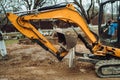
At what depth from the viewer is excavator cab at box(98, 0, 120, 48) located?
36.5ft

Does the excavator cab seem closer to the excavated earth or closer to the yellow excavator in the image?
the yellow excavator

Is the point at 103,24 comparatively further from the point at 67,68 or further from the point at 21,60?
the point at 21,60

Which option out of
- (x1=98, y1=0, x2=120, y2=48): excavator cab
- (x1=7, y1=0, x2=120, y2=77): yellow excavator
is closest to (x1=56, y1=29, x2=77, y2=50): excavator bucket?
(x1=7, y1=0, x2=120, y2=77): yellow excavator

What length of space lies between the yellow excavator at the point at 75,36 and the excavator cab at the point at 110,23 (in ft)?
0.13

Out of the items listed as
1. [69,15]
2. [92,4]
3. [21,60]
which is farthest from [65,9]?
[92,4]

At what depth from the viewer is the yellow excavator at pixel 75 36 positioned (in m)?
→ 10.9

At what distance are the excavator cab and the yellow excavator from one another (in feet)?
0.13

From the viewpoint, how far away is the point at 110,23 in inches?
443

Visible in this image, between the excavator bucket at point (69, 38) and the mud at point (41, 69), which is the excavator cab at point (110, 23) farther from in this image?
the mud at point (41, 69)

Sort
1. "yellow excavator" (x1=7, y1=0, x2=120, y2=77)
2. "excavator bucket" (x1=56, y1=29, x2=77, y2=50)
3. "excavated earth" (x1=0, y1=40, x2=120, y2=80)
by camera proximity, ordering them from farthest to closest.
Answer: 1. "excavator bucket" (x1=56, y1=29, x2=77, y2=50)
2. "excavated earth" (x1=0, y1=40, x2=120, y2=80)
3. "yellow excavator" (x1=7, y1=0, x2=120, y2=77)

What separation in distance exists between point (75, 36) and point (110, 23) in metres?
1.25

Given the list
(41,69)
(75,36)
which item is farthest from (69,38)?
(41,69)

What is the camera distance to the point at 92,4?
3922 cm

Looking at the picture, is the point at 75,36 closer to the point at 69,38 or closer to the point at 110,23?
the point at 69,38
